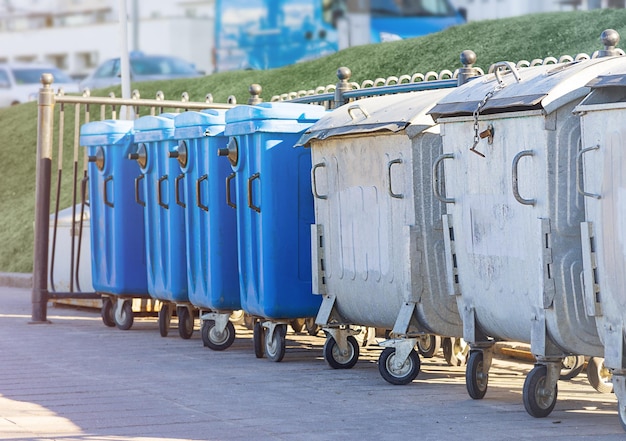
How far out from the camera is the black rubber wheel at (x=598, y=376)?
6977mm

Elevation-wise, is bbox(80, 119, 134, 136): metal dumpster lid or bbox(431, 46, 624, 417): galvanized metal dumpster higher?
bbox(80, 119, 134, 136): metal dumpster lid

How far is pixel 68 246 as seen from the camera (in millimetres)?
12180

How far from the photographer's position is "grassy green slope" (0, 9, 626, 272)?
14000 millimetres

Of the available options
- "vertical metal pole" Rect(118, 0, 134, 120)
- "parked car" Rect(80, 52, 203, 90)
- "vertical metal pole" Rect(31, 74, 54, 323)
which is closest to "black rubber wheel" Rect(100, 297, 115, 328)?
"vertical metal pole" Rect(31, 74, 54, 323)

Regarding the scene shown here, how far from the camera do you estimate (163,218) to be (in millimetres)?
10070

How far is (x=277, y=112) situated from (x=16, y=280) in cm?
715

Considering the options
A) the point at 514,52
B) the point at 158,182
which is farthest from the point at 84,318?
the point at 514,52

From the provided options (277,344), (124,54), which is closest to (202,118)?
(277,344)

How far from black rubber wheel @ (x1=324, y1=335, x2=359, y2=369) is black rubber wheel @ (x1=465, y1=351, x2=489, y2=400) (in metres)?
1.37

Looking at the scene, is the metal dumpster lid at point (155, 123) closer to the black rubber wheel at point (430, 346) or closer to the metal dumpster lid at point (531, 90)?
the black rubber wheel at point (430, 346)

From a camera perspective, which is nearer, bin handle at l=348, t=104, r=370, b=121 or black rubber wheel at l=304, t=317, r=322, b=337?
bin handle at l=348, t=104, r=370, b=121

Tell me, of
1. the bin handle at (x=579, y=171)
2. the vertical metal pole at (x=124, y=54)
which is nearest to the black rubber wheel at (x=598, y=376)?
the bin handle at (x=579, y=171)

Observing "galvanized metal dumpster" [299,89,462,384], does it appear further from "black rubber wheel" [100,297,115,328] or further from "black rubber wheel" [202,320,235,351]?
"black rubber wheel" [100,297,115,328]

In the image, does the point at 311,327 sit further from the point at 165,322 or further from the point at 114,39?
the point at 114,39
